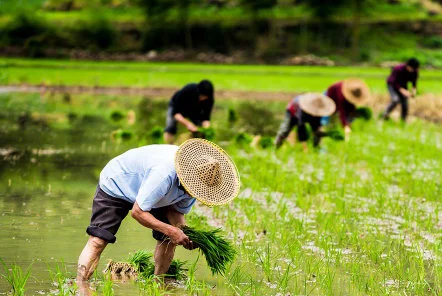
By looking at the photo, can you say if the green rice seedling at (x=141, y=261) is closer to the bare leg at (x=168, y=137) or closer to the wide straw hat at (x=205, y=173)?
the wide straw hat at (x=205, y=173)

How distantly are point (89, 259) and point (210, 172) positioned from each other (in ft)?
3.47

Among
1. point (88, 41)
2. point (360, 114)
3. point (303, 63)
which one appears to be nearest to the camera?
point (360, 114)

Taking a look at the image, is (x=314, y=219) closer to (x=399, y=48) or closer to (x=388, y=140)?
(x=388, y=140)

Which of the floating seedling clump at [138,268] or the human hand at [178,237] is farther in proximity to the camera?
the floating seedling clump at [138,268]

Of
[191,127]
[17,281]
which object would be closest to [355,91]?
[191,127]

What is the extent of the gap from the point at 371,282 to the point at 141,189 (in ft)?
5.43

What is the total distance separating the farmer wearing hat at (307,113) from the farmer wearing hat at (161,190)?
7225 millimetres

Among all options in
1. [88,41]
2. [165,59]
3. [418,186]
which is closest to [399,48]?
[165,59]

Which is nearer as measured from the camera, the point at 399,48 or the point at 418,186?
the point at 418,186

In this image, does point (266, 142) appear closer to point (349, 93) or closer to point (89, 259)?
point (349, 93)

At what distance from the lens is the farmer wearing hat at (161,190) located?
608cm

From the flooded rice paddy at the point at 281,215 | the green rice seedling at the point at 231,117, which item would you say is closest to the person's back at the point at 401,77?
the flooded rice paddy at the point at 281,215

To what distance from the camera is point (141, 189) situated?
6.12m

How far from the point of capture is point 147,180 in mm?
6105
